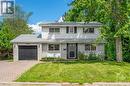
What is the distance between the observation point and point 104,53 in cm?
4400

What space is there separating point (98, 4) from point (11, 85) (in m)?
17.4

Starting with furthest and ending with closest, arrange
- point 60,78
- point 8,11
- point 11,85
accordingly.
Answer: point 8,11
point 60,78
point 11,85

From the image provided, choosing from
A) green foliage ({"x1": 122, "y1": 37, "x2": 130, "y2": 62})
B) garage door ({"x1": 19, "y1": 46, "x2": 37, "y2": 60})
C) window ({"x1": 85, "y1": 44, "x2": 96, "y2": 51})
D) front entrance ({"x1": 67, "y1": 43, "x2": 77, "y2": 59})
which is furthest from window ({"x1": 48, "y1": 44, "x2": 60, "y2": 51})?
green foliage ({"x1": 122, "y1": 37, "x2": 130, "y2": 62})

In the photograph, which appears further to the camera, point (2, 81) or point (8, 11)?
point (8, 11)

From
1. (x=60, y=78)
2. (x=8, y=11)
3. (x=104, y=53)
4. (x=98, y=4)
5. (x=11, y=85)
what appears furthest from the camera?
(x=104, y=53)

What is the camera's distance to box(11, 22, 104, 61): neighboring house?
4384 centimetres

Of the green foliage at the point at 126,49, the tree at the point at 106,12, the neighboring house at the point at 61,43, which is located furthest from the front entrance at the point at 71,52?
the tree at the point at 106,12

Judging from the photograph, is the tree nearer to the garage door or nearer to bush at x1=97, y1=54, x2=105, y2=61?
bush at x1=97, y1=54, x2=105, y2=61

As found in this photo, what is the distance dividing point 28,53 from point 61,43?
4.36 metres

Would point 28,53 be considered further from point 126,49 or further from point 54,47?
point 126,49

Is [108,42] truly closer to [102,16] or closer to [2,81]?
[102,16]

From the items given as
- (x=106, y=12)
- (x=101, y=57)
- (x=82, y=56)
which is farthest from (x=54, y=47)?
(x=106, y=12)

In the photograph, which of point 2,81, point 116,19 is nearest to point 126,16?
point 116,19

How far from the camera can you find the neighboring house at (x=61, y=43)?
4384 cm
